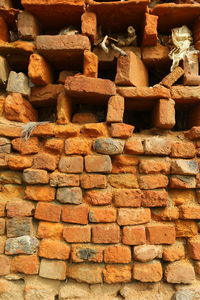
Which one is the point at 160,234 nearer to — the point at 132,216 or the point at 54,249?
the point at 132,216

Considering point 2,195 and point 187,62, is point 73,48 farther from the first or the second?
point 2,195

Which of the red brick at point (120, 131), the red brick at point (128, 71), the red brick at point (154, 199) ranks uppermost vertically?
the red brick at point (128, 71)

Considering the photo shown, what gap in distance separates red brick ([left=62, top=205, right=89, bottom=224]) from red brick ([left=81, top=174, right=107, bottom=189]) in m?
0.15

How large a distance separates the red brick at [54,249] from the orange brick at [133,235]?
0.39m

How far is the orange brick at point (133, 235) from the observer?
169cm

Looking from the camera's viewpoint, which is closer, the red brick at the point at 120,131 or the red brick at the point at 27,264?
the red brick at the point at 27,264

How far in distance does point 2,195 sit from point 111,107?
101 cm

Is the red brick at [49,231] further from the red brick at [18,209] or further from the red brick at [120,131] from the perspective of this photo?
the red brick at [120,131]

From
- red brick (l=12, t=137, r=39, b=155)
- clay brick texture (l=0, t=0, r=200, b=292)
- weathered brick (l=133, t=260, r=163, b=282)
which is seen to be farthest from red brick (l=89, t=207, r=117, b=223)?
red brick (l=12, t=137, r=39, b=155)

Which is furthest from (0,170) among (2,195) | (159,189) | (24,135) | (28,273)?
(159,189)

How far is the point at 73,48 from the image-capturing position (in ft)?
5.99

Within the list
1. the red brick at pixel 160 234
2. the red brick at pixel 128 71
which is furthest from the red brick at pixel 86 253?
the red brick at pixel 128 71

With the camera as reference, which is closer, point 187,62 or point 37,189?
point 37,189

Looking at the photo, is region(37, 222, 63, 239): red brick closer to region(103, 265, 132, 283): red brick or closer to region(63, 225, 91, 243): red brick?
region(63, 225, 91, 243): red brick
